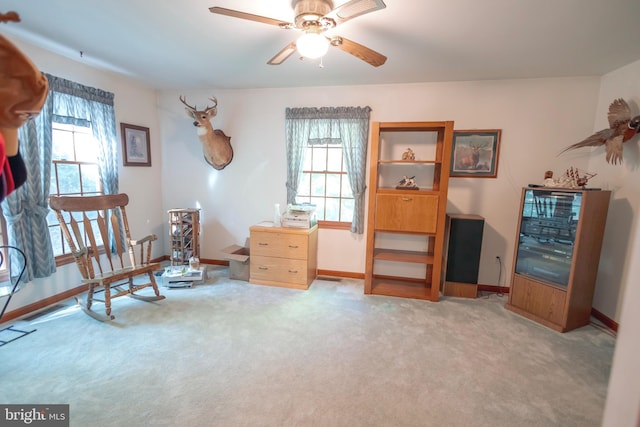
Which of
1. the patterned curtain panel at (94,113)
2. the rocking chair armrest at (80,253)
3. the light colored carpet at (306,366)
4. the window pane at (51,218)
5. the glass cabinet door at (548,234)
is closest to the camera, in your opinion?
the light colored carpet at (306,366)

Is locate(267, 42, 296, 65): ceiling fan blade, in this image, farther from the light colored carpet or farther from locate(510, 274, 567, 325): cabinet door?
locate(510, 274, 567, 325): cabinet door

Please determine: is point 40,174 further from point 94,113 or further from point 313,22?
point 313,22

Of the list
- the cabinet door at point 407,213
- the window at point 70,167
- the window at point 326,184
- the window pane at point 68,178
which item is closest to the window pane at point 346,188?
the window at point 326,184

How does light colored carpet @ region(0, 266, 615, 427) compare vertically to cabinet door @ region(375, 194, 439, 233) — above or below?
below

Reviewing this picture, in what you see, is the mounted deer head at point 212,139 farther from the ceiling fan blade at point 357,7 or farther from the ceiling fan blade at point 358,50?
the ceiling fan blade at point 357,7

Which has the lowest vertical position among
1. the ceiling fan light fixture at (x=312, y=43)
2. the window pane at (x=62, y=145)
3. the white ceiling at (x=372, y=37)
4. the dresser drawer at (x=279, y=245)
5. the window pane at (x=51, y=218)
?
the dresser drawer at (x=279, y=245)

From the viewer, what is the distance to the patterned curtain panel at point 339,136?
3.46m

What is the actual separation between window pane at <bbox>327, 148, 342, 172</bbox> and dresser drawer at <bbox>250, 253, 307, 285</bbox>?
1.29 metres

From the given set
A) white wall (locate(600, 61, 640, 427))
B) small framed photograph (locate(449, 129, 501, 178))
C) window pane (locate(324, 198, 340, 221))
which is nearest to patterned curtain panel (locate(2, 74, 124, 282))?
window pane (locate(324, 198, 340, 221))

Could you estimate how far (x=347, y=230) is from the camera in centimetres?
372

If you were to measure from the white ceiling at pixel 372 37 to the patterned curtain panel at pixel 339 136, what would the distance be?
431 millimetres

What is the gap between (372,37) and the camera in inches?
89.3

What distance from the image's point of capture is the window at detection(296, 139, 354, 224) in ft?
12.2

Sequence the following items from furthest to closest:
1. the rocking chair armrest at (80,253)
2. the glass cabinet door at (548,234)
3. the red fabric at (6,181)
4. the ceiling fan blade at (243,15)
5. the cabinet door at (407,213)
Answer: the cabinet door at (407,213) < the glass cabinet door at (548,234) < the rocking chair armrest at (80,253) < the ceiling fan blade at (243,15) < the red fabric at (6,181)
